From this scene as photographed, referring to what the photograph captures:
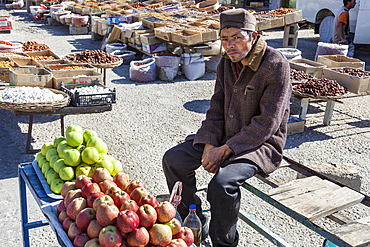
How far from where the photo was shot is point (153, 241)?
183cm

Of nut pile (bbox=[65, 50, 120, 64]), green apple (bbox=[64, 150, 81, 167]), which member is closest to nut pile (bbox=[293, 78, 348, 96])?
nut pile (bbox=[65, 50, 120, 64])

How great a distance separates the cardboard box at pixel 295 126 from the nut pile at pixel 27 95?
3190 mm

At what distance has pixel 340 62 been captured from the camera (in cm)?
654

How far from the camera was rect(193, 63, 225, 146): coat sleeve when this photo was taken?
2.80m

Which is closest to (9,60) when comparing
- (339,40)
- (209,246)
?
(209,246)

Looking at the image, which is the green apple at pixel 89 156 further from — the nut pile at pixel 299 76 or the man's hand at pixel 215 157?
the nut pile at pixel 299 76

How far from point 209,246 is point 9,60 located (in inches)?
179

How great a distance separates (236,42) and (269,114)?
547mm

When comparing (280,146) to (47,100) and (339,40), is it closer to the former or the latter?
A: (47,100)

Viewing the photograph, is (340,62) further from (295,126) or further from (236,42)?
(236,42)

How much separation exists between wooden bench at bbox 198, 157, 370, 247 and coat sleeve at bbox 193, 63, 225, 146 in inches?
17.3

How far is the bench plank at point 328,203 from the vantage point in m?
2.23

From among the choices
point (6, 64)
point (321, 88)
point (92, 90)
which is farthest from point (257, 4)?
point (92, 90)

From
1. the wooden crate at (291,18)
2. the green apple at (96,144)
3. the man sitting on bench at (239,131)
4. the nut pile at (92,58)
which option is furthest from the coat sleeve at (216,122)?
the wooden crate at (291,18)
